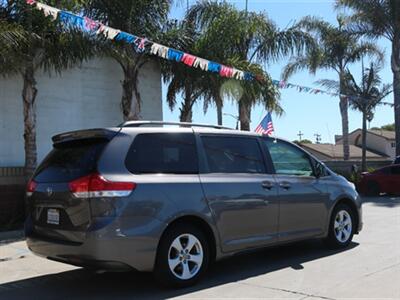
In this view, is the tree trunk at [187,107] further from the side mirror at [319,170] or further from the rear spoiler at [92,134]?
the rear spoiler at [92,134]

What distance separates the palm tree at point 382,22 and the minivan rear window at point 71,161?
19.5m

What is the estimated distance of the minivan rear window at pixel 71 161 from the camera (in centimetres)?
581

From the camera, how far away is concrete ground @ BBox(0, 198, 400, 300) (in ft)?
19.2

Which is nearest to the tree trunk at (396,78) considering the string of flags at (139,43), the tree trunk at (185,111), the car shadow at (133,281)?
the string of flags at (139,43)

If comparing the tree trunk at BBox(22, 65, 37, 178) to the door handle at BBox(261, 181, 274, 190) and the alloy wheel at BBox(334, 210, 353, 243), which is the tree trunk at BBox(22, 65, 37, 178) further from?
the alloy wheel at BBox(334, 210, 353, 243)

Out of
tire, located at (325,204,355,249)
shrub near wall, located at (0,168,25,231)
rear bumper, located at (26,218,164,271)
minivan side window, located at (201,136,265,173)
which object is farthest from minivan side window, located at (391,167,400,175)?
rear bumper, located at (26,218,164,271)

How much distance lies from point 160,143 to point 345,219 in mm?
3525

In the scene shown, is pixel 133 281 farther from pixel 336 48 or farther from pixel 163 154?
pixel 336 48

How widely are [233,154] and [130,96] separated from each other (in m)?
7.45

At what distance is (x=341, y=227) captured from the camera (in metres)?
8.16

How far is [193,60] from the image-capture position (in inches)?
507

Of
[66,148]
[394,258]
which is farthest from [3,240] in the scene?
[394,258]

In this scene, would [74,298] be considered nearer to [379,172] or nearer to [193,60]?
[193,60]

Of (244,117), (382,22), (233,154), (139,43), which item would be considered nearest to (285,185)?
(233,154)
